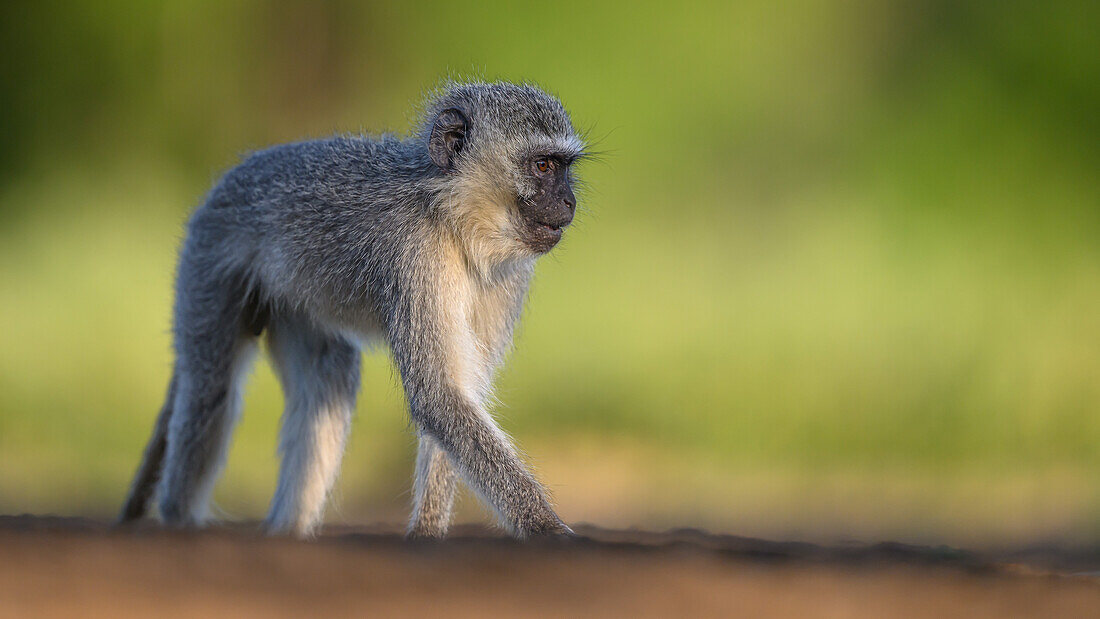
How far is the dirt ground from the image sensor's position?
2.96 metres

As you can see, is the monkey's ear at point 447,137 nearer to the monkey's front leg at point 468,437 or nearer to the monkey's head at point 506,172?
the monkey's head at point 506,172

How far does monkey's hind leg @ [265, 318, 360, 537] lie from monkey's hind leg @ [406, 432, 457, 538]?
2.12 feet

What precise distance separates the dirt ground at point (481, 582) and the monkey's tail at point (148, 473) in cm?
217

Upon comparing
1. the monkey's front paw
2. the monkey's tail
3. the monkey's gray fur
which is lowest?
Result: the monkey's front paw

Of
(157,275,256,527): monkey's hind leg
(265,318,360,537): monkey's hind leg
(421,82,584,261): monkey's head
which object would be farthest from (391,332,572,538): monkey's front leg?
(157,275,256,527): monkey's hind leg

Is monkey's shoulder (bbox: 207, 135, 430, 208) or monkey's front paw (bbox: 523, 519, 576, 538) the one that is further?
monkey's shoulder (bbox: 207, 135, 430, 208)

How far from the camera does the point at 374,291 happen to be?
5027 millimetres

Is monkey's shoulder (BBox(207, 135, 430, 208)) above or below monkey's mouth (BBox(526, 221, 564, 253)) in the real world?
above

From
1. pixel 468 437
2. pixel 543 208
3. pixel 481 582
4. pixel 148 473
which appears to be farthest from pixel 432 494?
pixel 481 582

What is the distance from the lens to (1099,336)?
36.8 ft

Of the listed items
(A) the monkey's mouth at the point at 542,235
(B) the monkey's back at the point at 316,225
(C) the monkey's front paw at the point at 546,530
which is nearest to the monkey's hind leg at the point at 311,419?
(B) the monkey's back at the point at 316,225

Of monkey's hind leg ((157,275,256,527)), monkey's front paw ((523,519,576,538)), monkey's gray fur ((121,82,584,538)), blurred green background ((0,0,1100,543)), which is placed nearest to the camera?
monkey's front paw ((523,519,576,538))

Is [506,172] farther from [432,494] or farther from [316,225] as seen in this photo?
[432,494]

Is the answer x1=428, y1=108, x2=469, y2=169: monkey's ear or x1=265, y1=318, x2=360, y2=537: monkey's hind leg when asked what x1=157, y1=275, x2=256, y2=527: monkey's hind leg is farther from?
x1=428, y1=108, x2=469, y2=169: monkey's ear
